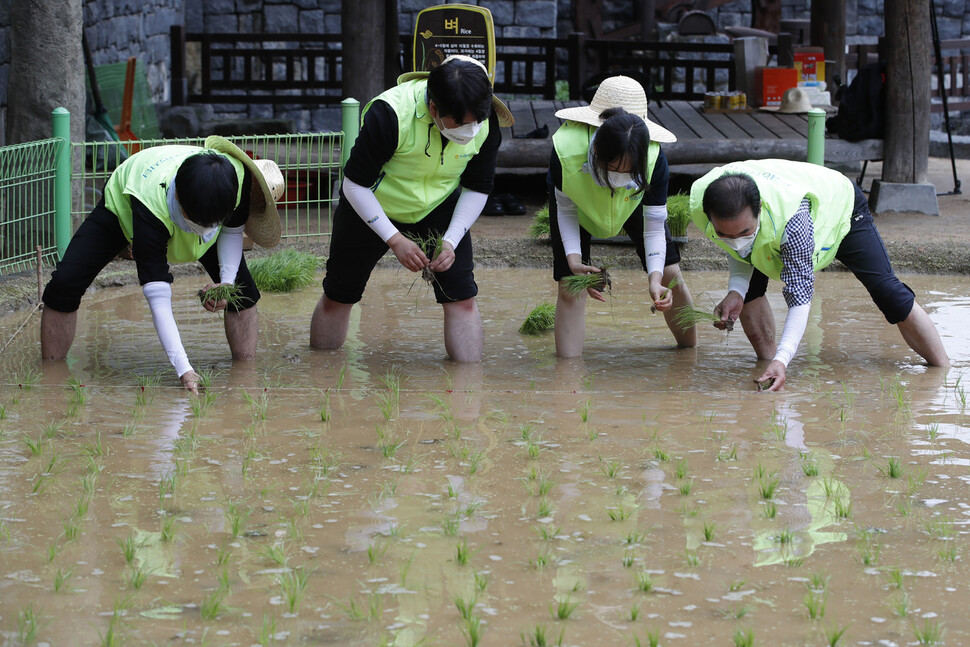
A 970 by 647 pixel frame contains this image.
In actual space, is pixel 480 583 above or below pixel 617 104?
below

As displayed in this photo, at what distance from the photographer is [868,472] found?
3.85 meters

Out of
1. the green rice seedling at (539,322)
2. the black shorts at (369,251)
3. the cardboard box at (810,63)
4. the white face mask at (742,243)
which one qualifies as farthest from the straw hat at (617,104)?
the cardboard box at (810,63)

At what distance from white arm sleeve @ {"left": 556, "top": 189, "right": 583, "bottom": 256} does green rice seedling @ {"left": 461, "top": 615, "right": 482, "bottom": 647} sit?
2.65 meters

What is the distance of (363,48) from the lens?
10070 millimetres

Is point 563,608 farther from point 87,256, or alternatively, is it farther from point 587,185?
point 87,256

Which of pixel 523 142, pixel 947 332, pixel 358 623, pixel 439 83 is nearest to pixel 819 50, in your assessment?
pixel 523 142

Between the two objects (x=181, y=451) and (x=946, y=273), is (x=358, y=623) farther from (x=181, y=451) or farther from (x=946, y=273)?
(x=946, y=273)

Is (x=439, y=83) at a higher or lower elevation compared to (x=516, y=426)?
higher

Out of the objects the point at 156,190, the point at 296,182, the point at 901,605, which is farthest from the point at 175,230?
the point at 296,182

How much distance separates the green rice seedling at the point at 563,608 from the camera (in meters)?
2.82

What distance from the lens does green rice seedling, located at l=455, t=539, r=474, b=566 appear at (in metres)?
3.13

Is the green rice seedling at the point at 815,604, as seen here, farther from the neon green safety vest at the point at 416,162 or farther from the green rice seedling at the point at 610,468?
the neon green safety vest at the point at 416,162

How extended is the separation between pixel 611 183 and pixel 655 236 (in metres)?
0.46

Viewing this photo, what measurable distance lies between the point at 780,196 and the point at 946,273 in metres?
3.72
